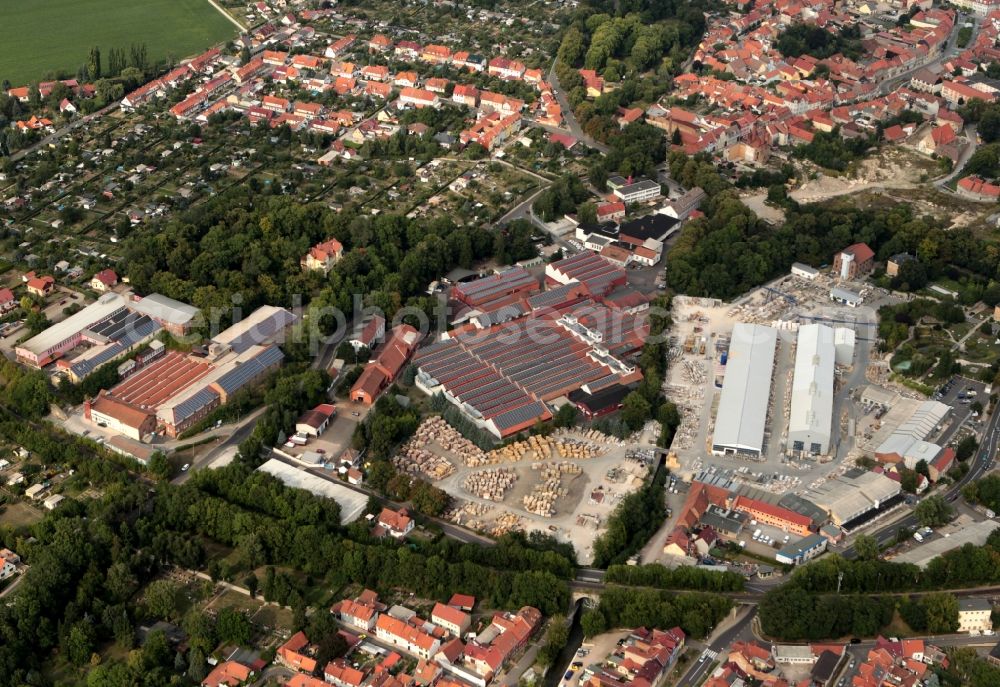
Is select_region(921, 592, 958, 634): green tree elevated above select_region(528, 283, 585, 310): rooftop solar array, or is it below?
above

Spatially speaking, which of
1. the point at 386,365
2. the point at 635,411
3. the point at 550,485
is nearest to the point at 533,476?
the point at 550,485

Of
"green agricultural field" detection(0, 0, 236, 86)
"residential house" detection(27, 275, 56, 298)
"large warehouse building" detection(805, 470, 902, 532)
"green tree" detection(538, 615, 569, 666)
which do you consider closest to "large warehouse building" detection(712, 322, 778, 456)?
"large warehouse building" detection(805, 470, 902, 532)

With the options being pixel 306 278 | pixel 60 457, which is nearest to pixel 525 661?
pixel 60 457

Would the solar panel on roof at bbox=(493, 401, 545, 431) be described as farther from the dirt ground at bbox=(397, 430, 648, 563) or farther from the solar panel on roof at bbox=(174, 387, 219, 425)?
the solar panel on roof at bbox=(174, 387, 219, 425)

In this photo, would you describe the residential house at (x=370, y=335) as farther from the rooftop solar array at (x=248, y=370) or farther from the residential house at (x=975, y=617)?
the residential house at (x=975, y=617)

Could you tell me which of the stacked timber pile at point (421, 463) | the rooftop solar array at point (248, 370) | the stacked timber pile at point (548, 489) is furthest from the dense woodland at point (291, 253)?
the stacked timber pile at point (548, 489)

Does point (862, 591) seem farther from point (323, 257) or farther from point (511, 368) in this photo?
point (323, 257)

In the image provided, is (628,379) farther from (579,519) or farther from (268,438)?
(268,438)
